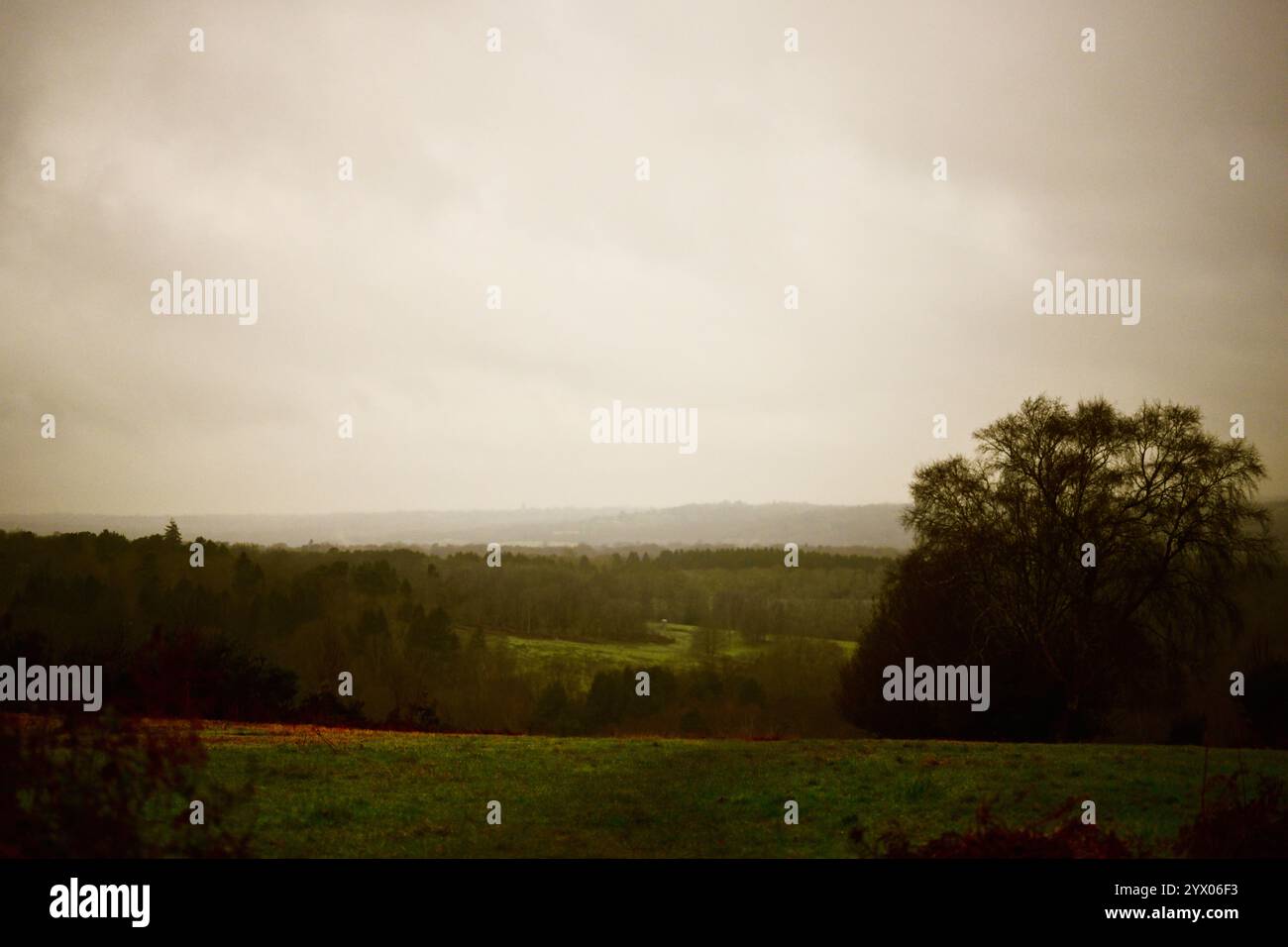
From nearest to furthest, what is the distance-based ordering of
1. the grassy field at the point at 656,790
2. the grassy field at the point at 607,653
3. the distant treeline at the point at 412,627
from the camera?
the grassy field at the point at 656,790
the distant treeline at the point at 412,627
the grassy field at the point at 607,653

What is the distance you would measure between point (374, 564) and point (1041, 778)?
58.5 m

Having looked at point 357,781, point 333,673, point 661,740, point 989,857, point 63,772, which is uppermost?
point 63,772

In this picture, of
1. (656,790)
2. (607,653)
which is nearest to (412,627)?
(607,653)

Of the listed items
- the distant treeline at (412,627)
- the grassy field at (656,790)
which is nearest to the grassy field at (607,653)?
the distant treeline at (412,627)

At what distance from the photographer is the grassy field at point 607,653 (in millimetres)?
60562

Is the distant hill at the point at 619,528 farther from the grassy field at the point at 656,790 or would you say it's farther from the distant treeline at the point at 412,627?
the grassy field at the point at 656,790

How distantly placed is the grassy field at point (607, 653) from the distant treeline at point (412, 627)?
3.24 ft

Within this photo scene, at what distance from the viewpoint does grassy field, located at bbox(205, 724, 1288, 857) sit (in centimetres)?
1171

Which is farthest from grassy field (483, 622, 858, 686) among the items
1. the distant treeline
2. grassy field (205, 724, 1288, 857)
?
grassy field (205, 724, 1288, 857)

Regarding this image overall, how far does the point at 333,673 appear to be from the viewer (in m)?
46.2

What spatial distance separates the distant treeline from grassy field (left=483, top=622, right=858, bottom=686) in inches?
38.9

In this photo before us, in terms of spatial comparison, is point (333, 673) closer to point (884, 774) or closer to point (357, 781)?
point (357, 781)
